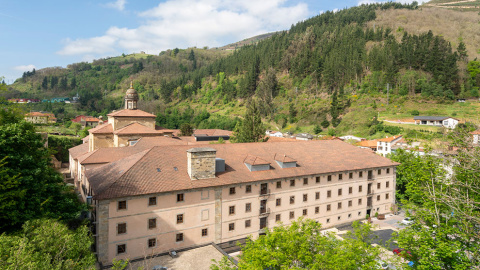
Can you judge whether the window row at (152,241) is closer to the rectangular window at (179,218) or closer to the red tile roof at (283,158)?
the rectangular window at (179,218)

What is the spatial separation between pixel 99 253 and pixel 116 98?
177 meters

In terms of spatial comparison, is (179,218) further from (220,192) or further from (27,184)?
(27,184)

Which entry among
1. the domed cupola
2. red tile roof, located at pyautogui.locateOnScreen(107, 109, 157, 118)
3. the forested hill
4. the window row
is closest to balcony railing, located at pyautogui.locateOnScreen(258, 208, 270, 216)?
the window row

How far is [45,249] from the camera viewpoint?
52.4 ft

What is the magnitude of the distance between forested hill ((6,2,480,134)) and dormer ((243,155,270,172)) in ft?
234

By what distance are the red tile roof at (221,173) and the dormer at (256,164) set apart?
1.76 feet

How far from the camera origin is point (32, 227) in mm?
18703

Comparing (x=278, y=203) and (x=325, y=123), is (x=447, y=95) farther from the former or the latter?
(x=278, y=203)

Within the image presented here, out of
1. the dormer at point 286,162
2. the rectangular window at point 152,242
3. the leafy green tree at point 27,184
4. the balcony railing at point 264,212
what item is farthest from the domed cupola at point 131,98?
Answer: the balcony railing at point 264,212

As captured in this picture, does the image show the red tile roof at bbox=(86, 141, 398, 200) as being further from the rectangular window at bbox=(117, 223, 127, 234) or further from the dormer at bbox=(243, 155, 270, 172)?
the rectangular window at bbox=(117, 223, 127, 234)

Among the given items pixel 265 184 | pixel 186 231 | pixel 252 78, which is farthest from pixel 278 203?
pixel 252 78

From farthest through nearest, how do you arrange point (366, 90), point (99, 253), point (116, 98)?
point (116, 98) → point (366, 90) → point (99, 253)

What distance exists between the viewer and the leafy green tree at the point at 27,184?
19953mm

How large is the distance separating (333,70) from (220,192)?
329 ft
